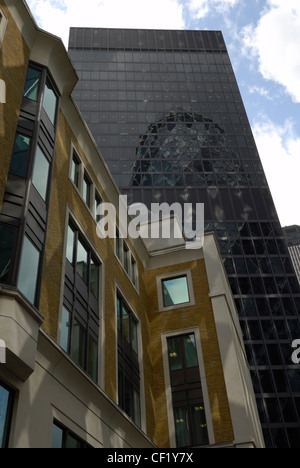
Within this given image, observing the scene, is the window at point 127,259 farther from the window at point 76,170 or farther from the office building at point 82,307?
the window at point 76,170

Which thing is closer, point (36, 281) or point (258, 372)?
point (36, 281)

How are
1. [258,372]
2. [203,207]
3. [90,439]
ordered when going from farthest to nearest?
[203,207]
[258,372]
[90,439]

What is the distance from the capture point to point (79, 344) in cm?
1603

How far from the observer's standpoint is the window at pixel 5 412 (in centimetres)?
1033

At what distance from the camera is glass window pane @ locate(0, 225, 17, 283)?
38.8ft

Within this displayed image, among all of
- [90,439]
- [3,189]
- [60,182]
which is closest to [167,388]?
[90,439]

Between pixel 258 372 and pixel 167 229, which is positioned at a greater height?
pixel 258 372

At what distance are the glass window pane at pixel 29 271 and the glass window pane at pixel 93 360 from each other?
469cm

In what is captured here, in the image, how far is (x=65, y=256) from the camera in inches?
643

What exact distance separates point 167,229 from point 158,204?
4884 cm

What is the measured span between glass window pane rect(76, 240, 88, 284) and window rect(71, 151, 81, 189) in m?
2.89

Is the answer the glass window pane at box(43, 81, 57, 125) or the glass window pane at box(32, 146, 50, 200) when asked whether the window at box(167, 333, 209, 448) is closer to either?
the glass window pane at box(32, 146, 50, 200)

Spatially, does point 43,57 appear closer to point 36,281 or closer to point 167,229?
point 36,281

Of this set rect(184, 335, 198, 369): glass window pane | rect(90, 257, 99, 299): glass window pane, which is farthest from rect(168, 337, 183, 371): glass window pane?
rect(90, 257, 99, 299): glass window pane
